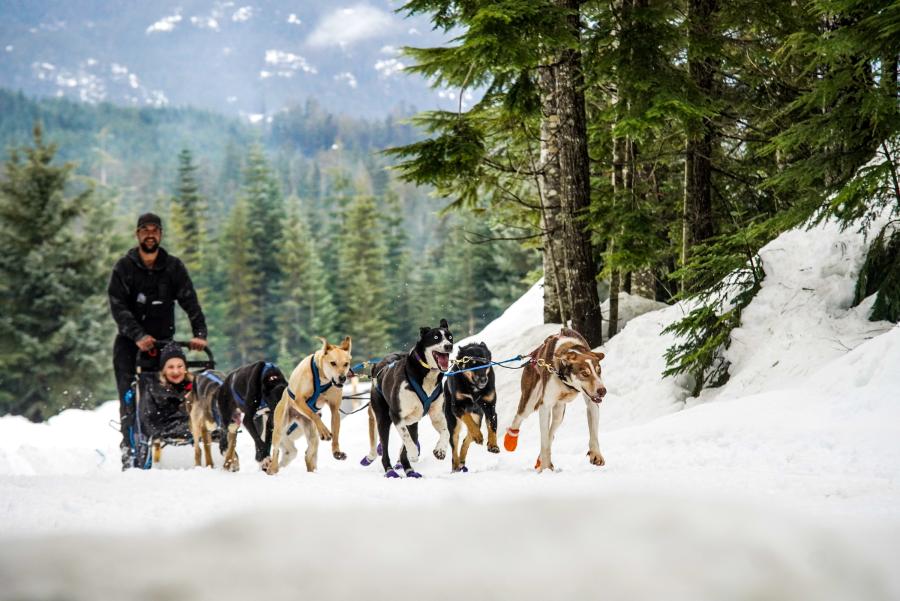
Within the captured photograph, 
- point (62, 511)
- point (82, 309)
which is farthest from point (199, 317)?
point (82, 309)

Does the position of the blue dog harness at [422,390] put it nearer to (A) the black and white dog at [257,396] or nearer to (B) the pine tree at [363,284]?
(A) the black and white dog at [257,396]

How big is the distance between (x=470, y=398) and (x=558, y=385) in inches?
41.7

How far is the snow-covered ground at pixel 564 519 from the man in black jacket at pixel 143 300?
2.12m

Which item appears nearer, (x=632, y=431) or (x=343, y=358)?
(x=343, y=358)

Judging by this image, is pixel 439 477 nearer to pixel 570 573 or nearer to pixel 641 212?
pixel 570 573

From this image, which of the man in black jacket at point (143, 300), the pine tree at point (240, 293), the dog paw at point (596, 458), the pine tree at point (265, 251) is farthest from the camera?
the pine tree at point (265, 251)

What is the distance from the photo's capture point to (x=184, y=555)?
134 inches

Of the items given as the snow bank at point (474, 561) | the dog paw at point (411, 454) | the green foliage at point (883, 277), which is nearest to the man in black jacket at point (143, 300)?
the dog paw at point (411, 454)

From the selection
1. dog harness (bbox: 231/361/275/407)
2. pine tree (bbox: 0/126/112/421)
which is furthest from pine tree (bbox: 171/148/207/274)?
dog harness (bbox: 231/361/275/407)

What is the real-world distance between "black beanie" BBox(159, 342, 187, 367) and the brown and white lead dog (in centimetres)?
401

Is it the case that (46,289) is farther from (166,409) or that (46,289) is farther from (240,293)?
(166,409)

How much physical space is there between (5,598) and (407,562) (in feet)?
4.92

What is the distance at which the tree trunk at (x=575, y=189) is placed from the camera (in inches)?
498

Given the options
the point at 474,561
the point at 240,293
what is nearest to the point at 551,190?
the point at 474,561
